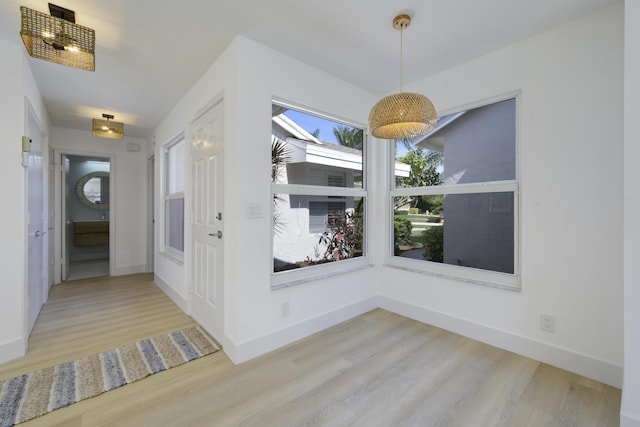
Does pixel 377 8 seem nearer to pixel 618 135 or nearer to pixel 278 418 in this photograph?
pixel 618 135

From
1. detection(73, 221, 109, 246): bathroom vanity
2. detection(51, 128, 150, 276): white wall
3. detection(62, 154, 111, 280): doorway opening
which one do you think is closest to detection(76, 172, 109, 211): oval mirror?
detection(62, 154, 111, 280): doorway opening

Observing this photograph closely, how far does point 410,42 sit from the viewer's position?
230 cm

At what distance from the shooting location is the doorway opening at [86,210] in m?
6.11

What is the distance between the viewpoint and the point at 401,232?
10.6 ft

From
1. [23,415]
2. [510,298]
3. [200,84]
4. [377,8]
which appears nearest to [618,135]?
[510,298]

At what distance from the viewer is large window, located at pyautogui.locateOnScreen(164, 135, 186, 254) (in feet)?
12.0

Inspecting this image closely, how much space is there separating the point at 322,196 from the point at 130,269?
169 inches

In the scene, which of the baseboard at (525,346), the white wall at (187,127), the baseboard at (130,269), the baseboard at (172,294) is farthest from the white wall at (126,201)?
the baseboard at (525,346)

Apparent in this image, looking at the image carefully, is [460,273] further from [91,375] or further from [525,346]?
[91,375]

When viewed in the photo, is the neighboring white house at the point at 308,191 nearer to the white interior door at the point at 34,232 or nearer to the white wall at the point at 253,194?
the white wall at the point at 253,194

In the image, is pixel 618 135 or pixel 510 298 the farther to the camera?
pixel 510 298

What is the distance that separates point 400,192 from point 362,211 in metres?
0.48

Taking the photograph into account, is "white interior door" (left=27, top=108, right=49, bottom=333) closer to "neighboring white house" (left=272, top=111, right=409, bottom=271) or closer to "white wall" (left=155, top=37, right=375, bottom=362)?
"white wall" (left=155, top=37, right=375, bottom=362)

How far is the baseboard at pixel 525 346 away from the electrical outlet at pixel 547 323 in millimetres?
117
